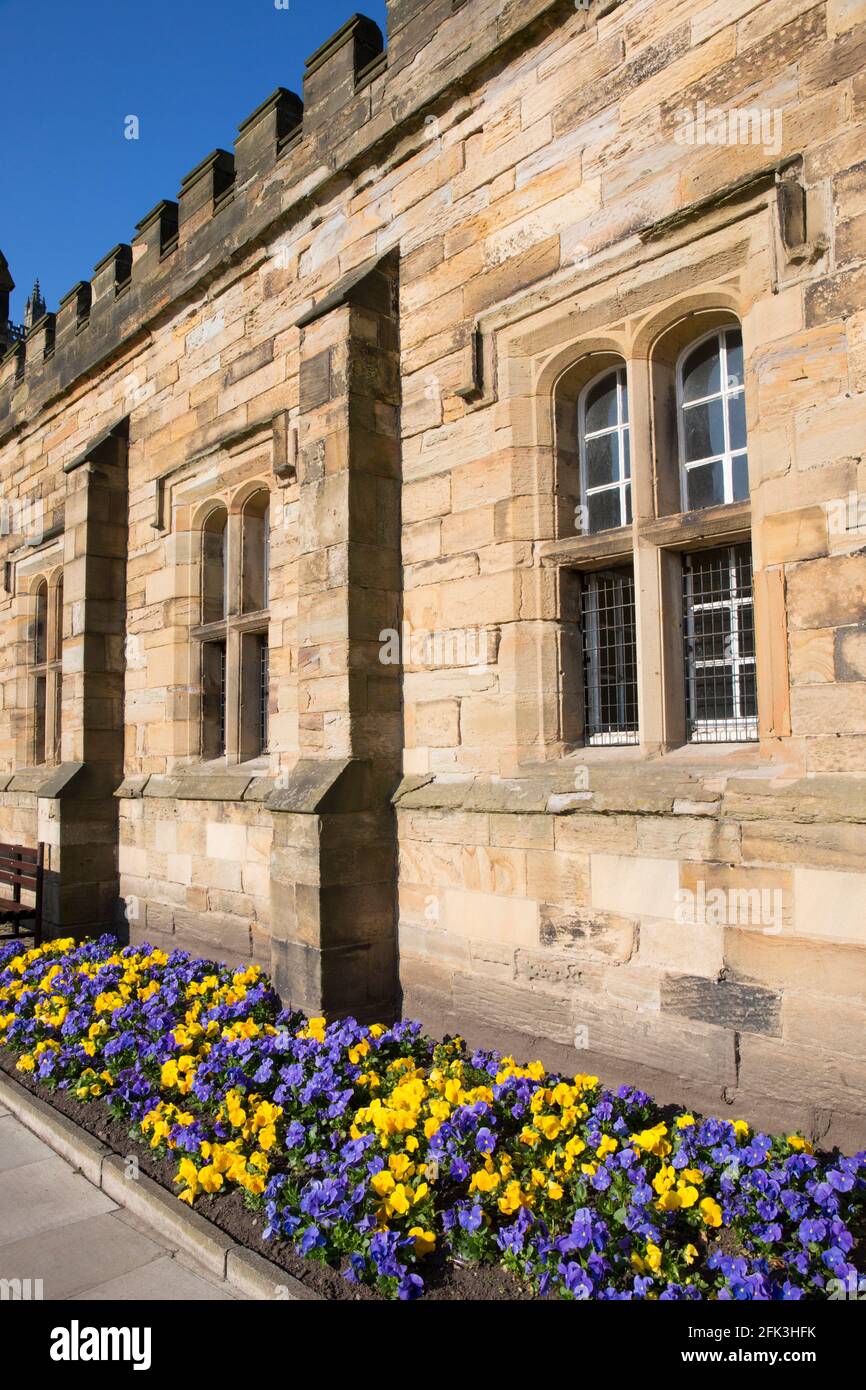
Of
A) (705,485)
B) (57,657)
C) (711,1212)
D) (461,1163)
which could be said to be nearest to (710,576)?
(705,485)

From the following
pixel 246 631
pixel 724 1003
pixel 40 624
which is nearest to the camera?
pixel 724 1003

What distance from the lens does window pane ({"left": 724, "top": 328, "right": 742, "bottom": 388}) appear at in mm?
4520

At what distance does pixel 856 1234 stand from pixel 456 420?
14.9ft

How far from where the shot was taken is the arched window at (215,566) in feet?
26.7

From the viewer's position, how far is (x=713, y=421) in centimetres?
459

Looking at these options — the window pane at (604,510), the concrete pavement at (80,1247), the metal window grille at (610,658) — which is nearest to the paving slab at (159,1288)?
the concrete pavement at (80,1247)

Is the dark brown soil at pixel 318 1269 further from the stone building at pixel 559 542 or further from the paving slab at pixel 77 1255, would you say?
the stone building at pixel 559 542

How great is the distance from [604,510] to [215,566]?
435 cm

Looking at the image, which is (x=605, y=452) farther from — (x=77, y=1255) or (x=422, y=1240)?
(x=77, y=1255)

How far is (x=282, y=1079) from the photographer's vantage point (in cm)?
466

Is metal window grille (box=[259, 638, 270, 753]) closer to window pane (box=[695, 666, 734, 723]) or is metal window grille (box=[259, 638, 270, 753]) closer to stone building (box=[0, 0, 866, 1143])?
stone building (box=[0, 0, 866, 1143])

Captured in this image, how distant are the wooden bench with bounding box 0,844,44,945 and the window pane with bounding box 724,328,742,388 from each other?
24.2ft

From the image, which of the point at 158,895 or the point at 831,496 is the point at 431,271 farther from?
the point at 158,895
